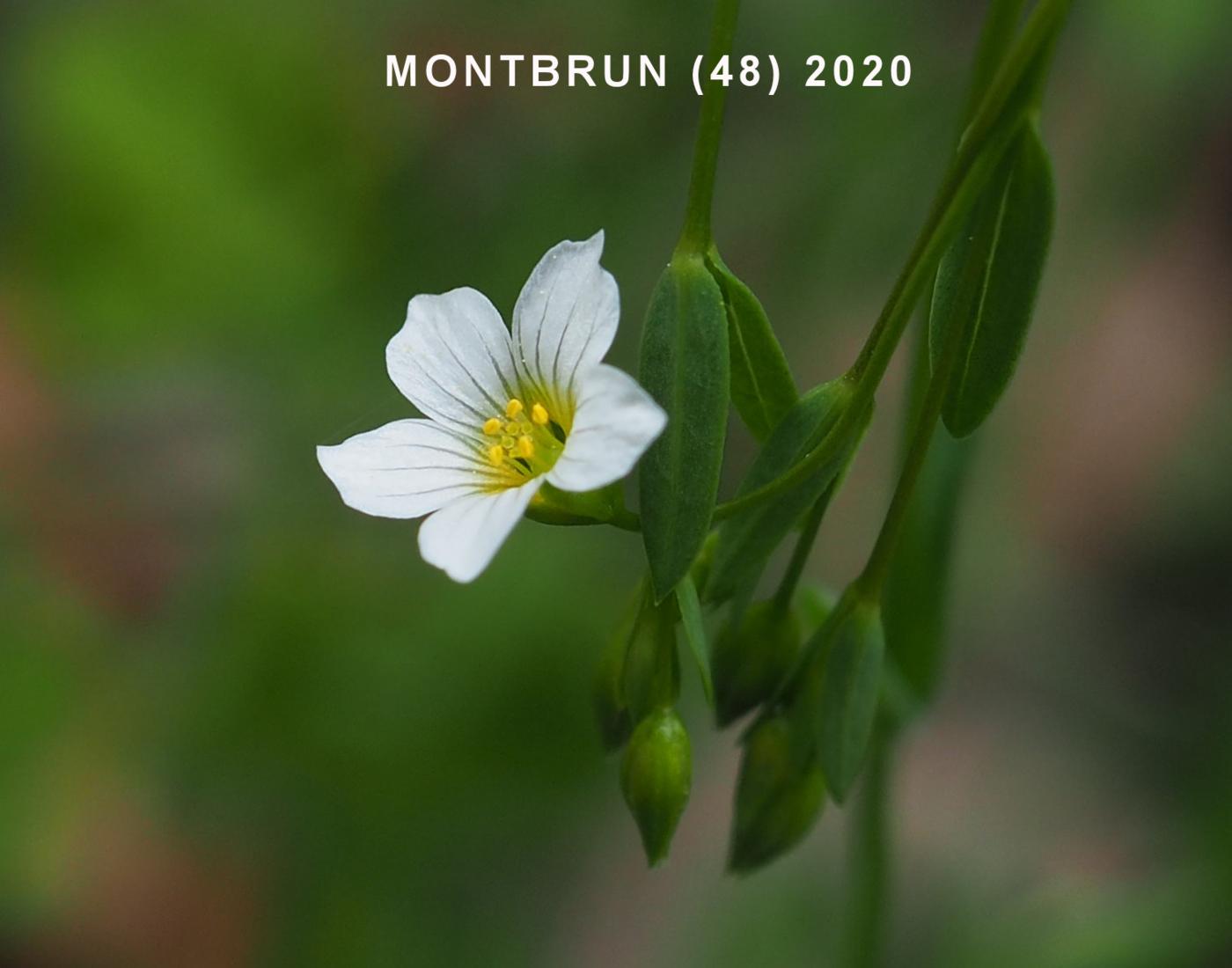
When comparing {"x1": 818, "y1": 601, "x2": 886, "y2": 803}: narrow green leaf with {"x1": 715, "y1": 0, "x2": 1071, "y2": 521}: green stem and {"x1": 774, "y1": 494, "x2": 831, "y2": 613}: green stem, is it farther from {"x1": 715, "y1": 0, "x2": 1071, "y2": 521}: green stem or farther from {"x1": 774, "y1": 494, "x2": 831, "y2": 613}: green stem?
{"x1": 715, "y1": 0, "x2": 1071, "y2": 521}: green stem

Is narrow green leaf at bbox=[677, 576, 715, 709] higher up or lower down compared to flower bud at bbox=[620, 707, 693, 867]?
higher up

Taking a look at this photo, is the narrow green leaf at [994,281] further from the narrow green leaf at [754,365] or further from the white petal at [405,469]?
the white petal at [405,469]

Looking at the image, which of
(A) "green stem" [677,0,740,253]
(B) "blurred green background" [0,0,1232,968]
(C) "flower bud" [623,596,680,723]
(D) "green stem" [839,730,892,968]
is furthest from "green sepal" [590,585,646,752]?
(B) "blurred green background" [0,0,1232,968]

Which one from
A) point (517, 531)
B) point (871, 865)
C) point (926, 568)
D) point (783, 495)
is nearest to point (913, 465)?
point (783, 495)

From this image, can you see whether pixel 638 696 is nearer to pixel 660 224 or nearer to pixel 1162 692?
pixel 660 224

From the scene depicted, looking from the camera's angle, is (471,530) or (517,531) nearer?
(471,530)

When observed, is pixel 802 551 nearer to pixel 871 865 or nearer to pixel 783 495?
pixel 783 495

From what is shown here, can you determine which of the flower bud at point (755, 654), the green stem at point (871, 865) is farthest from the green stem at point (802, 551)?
the green stem at point (871, 865)
